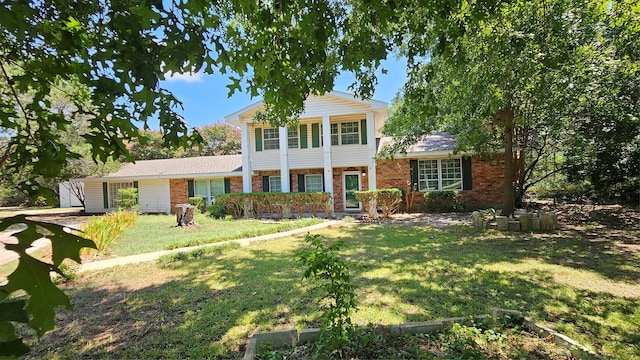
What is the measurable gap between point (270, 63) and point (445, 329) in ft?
10.6

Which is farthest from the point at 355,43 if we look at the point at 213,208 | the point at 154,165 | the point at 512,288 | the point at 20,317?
the point at 154,165

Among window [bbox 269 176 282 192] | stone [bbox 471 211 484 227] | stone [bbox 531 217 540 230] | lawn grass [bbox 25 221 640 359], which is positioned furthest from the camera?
window [bbox 269 176 282 192]

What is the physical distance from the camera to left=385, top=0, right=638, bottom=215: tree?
487cm

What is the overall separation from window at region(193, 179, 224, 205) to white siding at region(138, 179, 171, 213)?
93.5 inches

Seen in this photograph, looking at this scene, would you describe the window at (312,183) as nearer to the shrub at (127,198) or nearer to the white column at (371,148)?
the white column at (371,148)

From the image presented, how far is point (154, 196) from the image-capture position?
21.2 meters

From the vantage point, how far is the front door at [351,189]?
16969 mm

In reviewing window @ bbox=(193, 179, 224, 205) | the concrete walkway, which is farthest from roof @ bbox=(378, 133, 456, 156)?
window @ bbox=(193, 179, 224, 205)

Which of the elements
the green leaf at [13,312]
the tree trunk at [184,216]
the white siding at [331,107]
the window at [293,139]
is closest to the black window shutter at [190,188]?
the window at [293,139]

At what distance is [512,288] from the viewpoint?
4770 millimetres

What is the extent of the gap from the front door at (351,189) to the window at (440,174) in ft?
10.8

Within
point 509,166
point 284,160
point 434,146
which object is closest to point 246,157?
point 284,160

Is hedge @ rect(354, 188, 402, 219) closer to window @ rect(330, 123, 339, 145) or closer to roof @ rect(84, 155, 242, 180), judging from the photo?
window @ rect(330, 123, 339, 145)

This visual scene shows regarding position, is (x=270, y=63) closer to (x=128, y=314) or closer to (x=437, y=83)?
(x=128, y=314)
